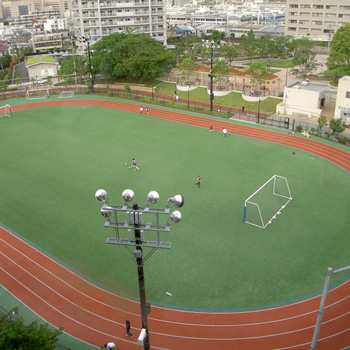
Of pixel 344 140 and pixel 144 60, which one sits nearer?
pixel 344 140

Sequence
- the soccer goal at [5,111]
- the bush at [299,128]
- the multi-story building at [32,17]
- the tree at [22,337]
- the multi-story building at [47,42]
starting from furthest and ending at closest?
the multi-story building at [32,17]
the multi-story building at [47,42]
the soccer goal at [5,111]
the bush at [299,128]
the tree at [22,337]

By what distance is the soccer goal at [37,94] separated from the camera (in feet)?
158

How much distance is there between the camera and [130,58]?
50.5 metres

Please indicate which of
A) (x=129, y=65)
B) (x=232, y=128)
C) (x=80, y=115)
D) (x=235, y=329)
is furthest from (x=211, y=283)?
(x=129, y=65)

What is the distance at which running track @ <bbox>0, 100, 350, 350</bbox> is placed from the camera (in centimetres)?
1544

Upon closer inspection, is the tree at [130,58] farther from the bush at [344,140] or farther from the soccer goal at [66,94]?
the bush at [344,140]

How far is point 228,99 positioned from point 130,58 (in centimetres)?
1365

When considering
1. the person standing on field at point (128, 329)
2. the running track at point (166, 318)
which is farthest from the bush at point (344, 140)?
the person standing on field at point (128, 329)

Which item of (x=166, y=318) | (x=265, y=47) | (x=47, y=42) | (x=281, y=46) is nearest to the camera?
(x=166, y=318)

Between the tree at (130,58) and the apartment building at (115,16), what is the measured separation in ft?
63.8

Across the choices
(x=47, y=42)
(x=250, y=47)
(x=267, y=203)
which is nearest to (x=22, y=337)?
(x=267, y=203)

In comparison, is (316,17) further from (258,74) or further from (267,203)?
(267,203)

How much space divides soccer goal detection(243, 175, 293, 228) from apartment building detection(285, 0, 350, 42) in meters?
64.1

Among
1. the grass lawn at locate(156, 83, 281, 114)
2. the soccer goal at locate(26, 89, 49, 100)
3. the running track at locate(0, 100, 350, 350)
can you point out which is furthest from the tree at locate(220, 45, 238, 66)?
the running track at locate(0, 100, 350, 350)
